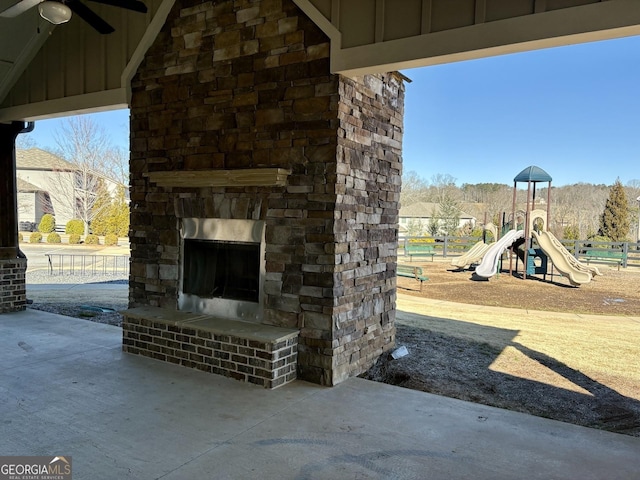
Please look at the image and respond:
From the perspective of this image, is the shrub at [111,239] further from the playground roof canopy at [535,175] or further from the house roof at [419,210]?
the playground roof canopy at [535,175]

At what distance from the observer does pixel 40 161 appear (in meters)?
25.5

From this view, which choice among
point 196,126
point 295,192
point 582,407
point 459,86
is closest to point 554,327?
point 582,407

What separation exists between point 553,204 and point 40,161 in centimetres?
3058

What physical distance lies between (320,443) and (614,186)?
1046 inches

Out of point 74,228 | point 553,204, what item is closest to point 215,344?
point 74,228

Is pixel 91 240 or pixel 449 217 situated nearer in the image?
pixel 91 240

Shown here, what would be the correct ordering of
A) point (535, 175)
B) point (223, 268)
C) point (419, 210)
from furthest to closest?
point (419, 210), point (535, 175), point (223, 268)

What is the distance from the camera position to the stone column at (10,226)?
6574 mm

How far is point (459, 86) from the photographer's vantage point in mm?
33219

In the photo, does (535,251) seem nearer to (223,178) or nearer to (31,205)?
(223,178)

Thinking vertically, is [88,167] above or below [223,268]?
above

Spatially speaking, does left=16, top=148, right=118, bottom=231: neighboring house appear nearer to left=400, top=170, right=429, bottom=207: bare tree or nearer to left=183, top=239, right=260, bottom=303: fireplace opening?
left=400, top=170, right=429, bottom=207: bare tree

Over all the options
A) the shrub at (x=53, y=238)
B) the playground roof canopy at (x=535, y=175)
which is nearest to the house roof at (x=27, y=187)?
the shrub at (x=53, y=238)

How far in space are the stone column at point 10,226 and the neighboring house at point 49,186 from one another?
17.5m
